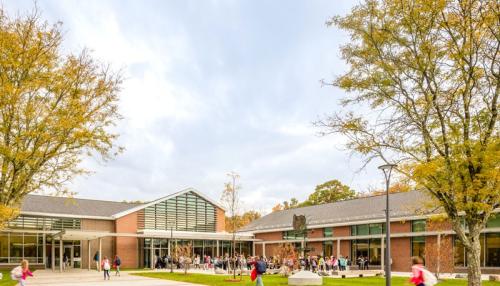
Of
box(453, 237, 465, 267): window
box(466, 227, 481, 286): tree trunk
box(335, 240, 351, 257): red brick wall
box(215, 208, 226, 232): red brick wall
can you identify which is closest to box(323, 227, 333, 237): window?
box(335, 240, 351, 257): red brick wall

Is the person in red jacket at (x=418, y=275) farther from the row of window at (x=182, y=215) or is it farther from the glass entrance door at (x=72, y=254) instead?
the row of window at (x=182, y=215)

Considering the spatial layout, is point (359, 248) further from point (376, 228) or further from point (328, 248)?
point (328, 248)

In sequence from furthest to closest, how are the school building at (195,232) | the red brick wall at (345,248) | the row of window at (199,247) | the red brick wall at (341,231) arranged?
1. the row of window at (199,247)
2. the red brick wall at (345,248)
3. the red brick wall at (341,231)
4. the school building at (195,232)

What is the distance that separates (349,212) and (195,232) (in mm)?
14937

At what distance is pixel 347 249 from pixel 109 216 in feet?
Answer: 72.4

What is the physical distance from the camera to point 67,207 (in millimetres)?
44500

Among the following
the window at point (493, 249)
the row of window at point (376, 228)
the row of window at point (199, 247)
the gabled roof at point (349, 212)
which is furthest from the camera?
the row of window at point (199, 247)

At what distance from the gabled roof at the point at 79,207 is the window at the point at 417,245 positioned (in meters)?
22.4

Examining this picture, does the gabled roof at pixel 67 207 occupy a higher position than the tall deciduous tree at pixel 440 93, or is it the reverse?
the tall deciduous tree at pixel 440 93

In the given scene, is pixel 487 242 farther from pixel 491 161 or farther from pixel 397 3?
pixel 397 3

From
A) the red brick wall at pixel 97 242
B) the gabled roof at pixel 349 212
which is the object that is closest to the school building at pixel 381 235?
the gabled roof at pixel 349 212

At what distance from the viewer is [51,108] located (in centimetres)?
1661

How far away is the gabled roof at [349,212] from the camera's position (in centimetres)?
3822

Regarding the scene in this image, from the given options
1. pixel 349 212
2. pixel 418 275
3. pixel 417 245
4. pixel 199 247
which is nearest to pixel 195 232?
pixel 199 247
